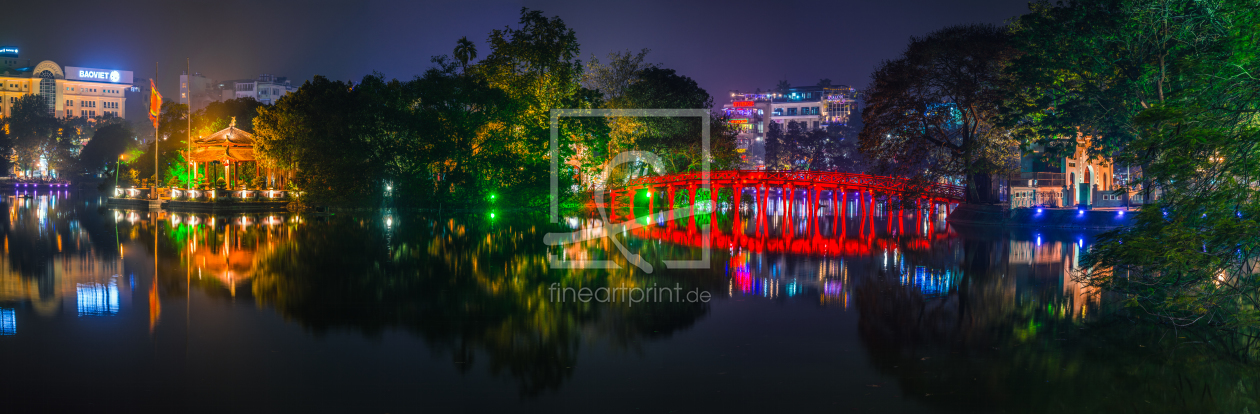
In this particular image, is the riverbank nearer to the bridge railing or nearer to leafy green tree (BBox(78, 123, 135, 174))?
the bridge railing

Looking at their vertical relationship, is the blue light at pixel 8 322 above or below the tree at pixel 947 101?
below

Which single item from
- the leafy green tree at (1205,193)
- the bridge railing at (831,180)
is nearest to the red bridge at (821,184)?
the bridge railing at (831,180)

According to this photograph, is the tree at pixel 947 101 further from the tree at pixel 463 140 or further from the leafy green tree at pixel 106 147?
the leafy green tree at pixel 106 147

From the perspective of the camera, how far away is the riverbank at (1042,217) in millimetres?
39094

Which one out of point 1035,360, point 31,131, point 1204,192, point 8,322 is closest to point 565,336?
point 1035,360

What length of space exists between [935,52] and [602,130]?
20.1 meters

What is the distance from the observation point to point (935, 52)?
4234 cm

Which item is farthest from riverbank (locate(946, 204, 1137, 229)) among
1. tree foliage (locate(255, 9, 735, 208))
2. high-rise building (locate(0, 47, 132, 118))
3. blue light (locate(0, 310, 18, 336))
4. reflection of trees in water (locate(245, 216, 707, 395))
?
high-rise building (locate(0, 47, 132, 118))

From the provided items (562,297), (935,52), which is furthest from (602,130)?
(562,297)

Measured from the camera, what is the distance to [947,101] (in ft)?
143

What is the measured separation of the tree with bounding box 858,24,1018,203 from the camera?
42.0 m

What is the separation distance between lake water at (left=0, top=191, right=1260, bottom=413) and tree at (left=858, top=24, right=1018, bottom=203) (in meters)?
19.4

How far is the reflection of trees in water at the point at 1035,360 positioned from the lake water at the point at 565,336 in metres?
0.05

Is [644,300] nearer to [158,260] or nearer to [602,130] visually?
[158,260]
